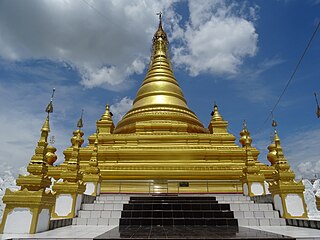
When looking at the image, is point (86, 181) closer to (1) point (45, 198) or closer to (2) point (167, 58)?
(1) point (45, 198)

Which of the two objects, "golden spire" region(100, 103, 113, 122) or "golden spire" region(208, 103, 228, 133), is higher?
"golden spire" region(100, 103, 113, 122)

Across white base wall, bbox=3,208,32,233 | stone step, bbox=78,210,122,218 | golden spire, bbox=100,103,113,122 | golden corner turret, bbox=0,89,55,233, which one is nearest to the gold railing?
stone step, bbox=78,210,122,218

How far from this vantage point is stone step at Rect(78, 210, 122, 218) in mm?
8164

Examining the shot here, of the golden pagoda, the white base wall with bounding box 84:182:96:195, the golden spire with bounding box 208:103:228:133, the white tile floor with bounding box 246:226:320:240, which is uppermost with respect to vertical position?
the golden spire with bounding box 208:103:228:133

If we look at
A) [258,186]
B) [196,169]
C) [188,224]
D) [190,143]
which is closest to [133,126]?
[190,143]

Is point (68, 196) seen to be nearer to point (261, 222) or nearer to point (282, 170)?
point (261, 222)

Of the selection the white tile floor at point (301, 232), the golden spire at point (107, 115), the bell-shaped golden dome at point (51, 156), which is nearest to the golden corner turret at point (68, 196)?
the white tile floor at point (301, 232)

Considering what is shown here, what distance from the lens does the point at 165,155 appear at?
15.8m

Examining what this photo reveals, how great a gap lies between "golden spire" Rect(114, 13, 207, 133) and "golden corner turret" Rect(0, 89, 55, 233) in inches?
457

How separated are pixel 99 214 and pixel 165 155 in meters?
8.04

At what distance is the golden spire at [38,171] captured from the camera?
265 inches

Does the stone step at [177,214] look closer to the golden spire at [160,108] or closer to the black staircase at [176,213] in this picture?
the black staircase at [176,213]

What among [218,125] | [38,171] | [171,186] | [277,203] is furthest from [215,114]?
[38,171]

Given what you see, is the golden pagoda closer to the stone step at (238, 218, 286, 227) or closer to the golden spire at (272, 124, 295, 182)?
the golden spire at (272, 124, 295, 182)
